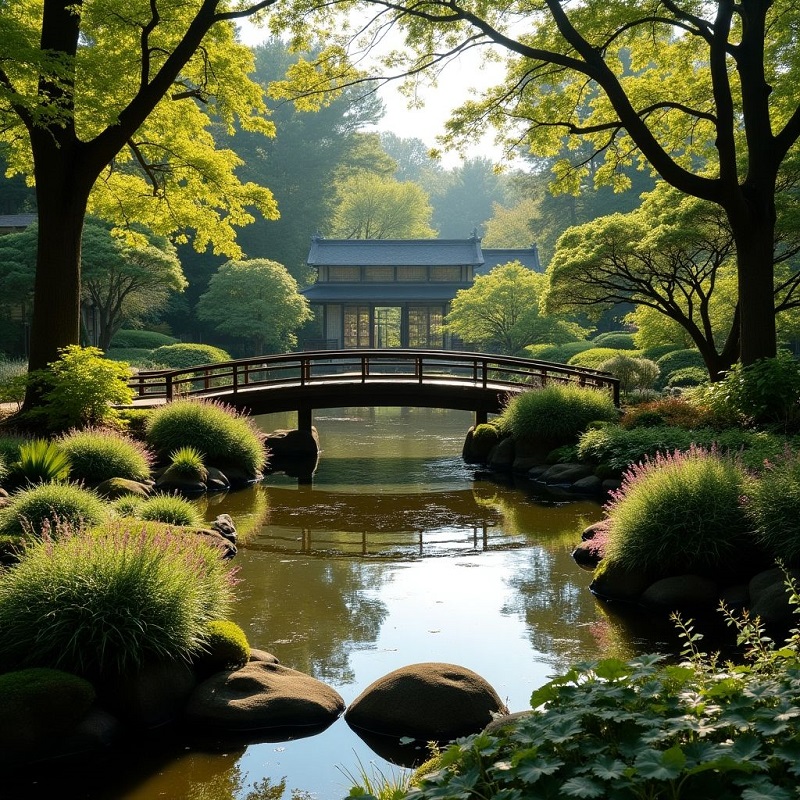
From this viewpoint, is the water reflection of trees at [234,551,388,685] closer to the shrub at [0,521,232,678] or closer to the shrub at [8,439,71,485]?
the shrub at [0,521,232,678]

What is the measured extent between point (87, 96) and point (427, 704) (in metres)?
11.3

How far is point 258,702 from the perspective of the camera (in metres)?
6.08

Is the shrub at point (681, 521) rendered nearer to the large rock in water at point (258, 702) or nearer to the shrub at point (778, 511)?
the shrub at point (778, 511)

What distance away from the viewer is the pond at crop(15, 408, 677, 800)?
5.50 meters

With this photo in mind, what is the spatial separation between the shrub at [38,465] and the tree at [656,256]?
11.7m

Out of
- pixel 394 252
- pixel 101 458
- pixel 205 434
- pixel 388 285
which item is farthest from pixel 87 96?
pixel 394 252

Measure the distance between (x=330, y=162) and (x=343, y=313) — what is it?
16.5 metres

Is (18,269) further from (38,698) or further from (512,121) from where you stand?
(38,698)

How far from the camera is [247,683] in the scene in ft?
20.5

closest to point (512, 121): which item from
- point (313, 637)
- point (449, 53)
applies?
point (449, 53)

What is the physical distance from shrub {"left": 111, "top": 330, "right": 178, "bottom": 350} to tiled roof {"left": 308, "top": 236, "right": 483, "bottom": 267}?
400 inches

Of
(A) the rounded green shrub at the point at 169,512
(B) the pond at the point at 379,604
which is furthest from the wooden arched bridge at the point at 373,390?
(A) the rounded green shrub at the point at 169,512

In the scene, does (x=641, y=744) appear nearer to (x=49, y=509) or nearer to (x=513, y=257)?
(x=49, y=509)

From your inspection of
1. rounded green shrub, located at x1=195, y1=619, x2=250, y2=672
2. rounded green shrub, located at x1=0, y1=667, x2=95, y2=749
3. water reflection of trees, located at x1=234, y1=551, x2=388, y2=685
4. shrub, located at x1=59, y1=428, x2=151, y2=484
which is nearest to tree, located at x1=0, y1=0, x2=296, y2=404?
shrub, located at x1=59, y1=428, x2=151, y2=484
